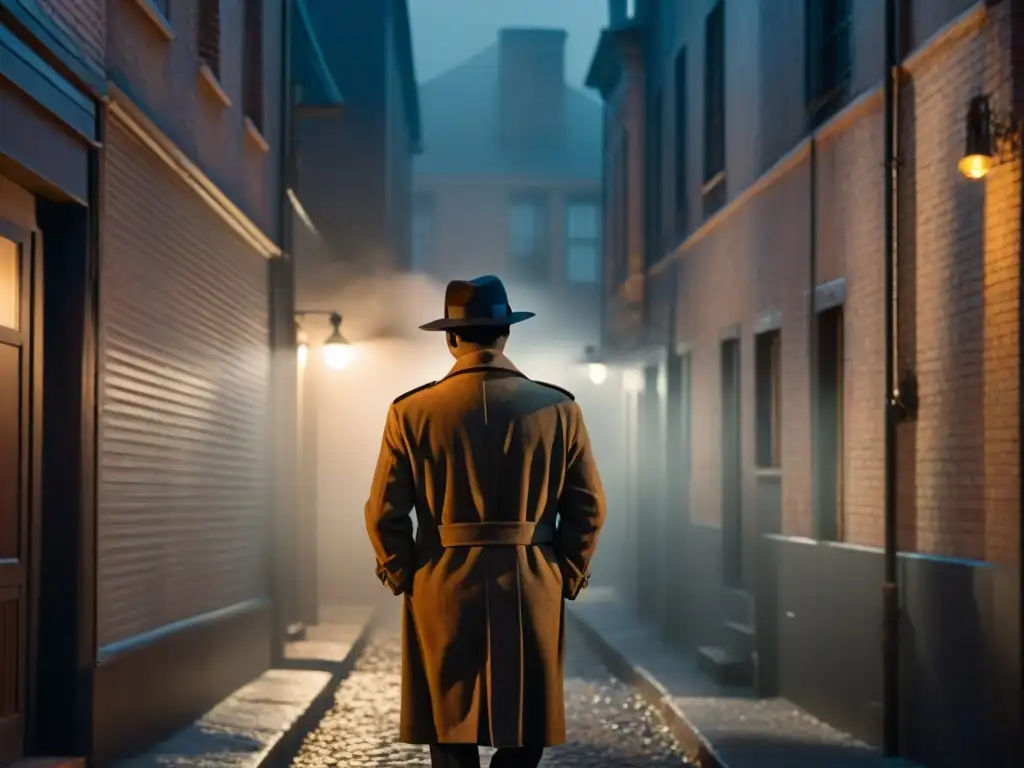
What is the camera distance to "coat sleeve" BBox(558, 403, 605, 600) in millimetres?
6133

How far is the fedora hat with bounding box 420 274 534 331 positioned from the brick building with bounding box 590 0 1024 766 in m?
3.24

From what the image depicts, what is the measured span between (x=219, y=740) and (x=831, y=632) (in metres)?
3.93

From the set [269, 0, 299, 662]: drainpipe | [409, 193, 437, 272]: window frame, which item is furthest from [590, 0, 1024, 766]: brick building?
[409, 193, 437, 272]: window frame

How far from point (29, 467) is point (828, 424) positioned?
5704 millimetres

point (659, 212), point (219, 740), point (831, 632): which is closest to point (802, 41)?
point (831, 632)

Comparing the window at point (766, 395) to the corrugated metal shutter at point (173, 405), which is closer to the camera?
the corrugated metal shutter at point (173, 405)

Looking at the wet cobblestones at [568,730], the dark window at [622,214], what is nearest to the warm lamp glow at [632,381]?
the dark window at [622,214]

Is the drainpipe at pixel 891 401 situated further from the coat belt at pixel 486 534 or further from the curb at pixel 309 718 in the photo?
the coat belt at pixel 486 534

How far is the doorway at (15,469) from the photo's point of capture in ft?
27.6

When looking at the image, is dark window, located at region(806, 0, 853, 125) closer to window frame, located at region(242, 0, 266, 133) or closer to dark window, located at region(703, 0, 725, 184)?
dark window, located at region(703, 0, 725, 184)

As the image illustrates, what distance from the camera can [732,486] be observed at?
16.2 m

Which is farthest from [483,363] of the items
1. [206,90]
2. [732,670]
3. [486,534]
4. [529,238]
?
[529,238]

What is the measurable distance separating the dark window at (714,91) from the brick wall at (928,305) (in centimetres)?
352

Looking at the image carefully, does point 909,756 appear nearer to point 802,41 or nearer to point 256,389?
point 802,41
